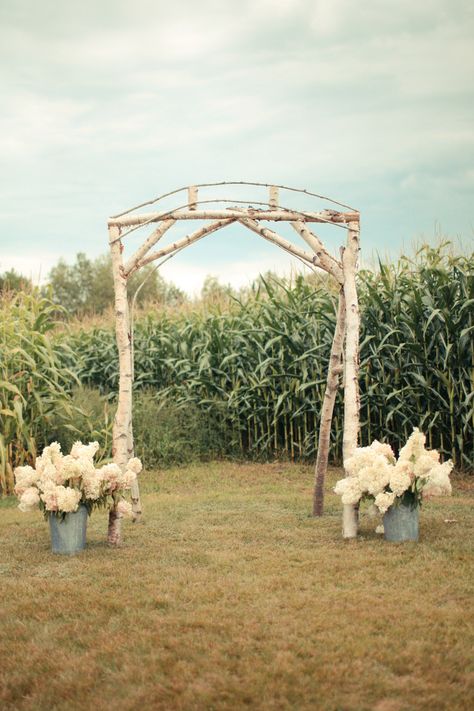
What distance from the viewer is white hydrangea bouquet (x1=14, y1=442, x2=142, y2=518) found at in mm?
6324

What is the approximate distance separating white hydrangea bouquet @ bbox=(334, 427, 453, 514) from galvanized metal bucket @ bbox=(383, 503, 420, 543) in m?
0.05

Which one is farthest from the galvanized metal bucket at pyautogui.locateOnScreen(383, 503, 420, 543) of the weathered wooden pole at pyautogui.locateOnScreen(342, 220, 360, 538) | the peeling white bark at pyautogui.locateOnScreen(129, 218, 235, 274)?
the peeling white bark at pyautogui.locateOnScreen(129, 218, 235, 274)

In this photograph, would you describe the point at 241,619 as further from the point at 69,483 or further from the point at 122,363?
the point at 122,363

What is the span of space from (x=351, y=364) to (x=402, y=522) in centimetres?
143

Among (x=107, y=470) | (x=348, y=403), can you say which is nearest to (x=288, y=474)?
(x=348, y=403)

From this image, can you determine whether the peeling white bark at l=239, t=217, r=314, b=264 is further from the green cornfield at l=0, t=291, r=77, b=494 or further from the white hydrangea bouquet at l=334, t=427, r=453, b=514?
the green cornfield at l=0, t=291, r=77, b=494

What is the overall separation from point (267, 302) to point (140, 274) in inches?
1230

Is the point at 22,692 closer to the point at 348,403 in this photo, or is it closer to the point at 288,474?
the point at 348,403

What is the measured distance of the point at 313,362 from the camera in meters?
11.6

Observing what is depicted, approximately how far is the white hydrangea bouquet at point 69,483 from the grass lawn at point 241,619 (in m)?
0.44

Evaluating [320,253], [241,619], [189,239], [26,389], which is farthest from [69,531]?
[26,389]

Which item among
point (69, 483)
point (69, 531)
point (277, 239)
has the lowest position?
point (69, 531)

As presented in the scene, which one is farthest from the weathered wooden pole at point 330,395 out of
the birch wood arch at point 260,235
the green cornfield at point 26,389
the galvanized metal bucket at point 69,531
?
the green cornfield at point 26,389

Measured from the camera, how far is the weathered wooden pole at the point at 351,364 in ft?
22.2
